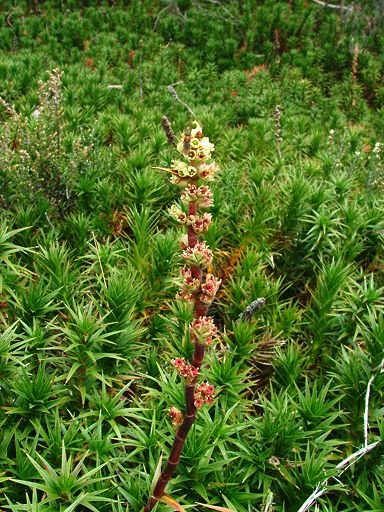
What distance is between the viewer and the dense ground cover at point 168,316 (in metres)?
2.65

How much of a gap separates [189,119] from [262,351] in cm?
374

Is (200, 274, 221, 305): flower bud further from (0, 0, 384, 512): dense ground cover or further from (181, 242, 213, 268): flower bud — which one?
(0, 0, 384, 512): dense ground cover

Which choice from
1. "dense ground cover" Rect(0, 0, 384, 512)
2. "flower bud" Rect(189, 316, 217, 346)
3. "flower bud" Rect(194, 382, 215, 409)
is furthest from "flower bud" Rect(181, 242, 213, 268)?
"dense ground cover" Rect(0, 0, 384, 512)

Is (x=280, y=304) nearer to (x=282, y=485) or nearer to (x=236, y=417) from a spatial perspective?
(x=236, y=417)

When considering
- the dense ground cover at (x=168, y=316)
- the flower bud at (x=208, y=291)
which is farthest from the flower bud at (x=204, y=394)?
the dense ground cover at (x=168, y=316)

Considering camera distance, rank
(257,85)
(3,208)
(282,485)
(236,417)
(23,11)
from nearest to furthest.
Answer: (282,485) → (236,417) → (3,208) → (257,85) → (23,11)

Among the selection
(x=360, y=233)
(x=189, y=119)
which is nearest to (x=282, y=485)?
(x=360, y=233)

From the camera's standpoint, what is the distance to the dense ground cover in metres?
2.65

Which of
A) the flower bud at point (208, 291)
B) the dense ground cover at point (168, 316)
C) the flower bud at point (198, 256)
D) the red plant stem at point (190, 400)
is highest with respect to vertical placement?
the flower bud at point (198, 256)

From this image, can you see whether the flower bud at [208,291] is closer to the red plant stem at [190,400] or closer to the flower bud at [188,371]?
the red plant stem at [190,400]

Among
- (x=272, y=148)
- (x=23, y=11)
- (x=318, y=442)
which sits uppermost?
(x=318, y=442)

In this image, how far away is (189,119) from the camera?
646 centimetres

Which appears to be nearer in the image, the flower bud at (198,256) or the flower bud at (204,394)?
the flower bud at (198,256)

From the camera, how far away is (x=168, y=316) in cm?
343
